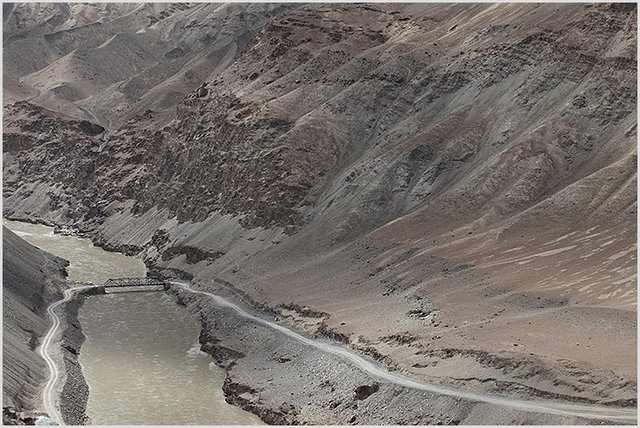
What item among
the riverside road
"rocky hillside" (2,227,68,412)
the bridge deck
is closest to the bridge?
the bridge deck

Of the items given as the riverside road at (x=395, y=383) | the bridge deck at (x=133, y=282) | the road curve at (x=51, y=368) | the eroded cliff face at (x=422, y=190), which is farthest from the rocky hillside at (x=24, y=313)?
the eroded cliff face at (x=422, y=190)

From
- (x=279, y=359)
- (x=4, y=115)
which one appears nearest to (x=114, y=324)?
(x=279, y=359)

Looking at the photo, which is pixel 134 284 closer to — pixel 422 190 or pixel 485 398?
pixel 422 190

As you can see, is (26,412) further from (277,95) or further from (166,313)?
(277,95)

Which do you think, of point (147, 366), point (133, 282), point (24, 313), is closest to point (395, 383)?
point (147, 366)

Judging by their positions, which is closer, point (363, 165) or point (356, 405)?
point (356, 405)

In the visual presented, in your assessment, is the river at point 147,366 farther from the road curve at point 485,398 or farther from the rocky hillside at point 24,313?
the road curve at point 485,398
